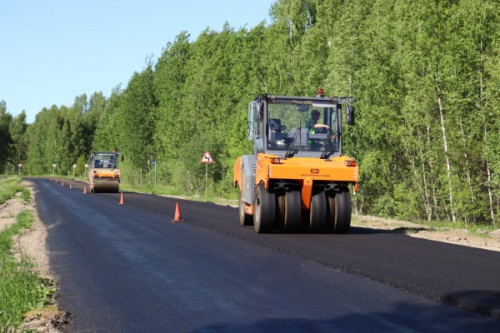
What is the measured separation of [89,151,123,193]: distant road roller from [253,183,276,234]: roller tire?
1286 inches

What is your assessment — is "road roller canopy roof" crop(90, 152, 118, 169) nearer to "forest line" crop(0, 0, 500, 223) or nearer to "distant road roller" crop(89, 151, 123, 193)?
"distant road roller" crop(89, 151, 123, 193)

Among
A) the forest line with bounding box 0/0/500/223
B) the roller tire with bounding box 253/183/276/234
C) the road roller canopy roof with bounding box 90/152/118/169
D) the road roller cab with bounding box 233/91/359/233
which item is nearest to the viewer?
the road roller cab with bounding box 233/91/359/233

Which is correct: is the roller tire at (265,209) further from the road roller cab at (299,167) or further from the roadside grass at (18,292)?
the roadside grass at (18,292)

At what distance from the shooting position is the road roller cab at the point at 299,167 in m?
16.1

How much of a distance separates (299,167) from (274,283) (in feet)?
22.4

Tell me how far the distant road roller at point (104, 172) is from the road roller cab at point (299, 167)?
31.5 m

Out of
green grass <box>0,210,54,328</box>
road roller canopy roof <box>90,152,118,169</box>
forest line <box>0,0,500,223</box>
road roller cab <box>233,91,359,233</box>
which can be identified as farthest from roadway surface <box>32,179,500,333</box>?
road roller canopy roof <box>90,152,118,169</box>

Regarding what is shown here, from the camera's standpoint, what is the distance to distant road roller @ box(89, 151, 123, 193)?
47500 mm

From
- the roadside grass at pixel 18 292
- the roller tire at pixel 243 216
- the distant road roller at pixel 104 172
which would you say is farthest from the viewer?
the distant road roller at pixel 104 172

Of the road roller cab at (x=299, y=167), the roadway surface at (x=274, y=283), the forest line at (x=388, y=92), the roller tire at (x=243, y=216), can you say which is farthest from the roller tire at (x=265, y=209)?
the forest line at (x=388, y=92)

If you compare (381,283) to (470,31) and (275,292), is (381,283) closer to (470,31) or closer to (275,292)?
(275,292)

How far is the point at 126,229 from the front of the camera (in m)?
18.8

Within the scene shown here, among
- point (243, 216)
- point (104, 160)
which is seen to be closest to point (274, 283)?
point (243, 216)

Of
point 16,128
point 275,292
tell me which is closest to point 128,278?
point 275,292
